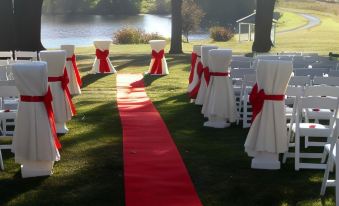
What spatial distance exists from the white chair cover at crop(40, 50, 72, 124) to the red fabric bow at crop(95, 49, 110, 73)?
1012 centimetres

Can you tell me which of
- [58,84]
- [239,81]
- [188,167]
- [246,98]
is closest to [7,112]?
[58,84]

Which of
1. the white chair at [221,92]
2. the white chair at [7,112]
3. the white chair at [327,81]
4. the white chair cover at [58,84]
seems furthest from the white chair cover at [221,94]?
the white chair at [7,112]

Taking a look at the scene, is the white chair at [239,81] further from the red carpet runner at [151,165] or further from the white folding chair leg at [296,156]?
the white folding chair leg at [296,156]

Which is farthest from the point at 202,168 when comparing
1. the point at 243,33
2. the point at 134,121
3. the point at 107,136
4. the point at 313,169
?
the point at 243,33

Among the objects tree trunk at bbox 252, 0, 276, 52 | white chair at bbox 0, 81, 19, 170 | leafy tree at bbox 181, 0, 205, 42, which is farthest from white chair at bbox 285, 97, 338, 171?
leafy tree at bbox 181, 0, 205, 42

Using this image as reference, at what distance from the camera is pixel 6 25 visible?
22234 mm

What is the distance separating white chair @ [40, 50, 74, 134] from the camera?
9633 mm

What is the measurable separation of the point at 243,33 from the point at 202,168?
5005 centimetres

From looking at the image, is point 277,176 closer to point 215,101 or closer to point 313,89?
point 313,89

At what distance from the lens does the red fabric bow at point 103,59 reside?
2002 cm

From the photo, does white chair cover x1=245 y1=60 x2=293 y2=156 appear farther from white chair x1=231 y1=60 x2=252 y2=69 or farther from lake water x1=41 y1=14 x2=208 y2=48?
lake water x1=41 y1=14 x2=208 y2=48

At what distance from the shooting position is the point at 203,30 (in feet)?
236

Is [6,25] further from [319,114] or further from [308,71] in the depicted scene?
[319,114]

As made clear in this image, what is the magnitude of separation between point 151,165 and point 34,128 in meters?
1.74
